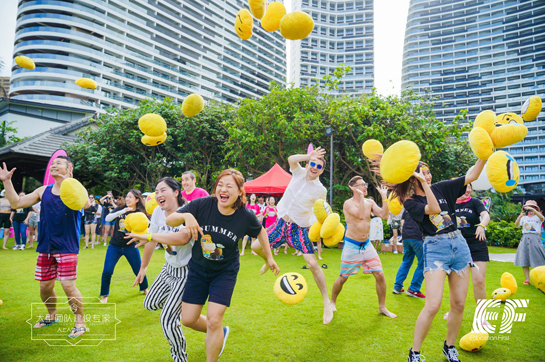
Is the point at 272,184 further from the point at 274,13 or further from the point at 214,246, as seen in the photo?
the point at 214,246

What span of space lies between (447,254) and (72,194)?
12.8ft

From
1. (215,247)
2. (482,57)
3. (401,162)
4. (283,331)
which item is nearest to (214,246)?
(215,247)

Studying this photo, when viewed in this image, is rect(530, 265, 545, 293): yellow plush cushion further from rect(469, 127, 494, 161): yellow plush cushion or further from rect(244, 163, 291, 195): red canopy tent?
rect(244, 163, 291, 195): red canopy tent

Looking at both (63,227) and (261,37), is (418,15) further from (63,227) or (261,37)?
(63,227)

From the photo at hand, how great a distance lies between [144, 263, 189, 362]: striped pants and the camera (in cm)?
272

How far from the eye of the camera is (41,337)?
3549 mm

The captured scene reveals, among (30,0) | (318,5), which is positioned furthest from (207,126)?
(318,5)

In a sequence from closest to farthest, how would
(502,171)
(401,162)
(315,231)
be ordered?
(401,162), (502,171), (315,231)

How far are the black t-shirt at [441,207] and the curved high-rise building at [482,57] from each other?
81828 millimetres

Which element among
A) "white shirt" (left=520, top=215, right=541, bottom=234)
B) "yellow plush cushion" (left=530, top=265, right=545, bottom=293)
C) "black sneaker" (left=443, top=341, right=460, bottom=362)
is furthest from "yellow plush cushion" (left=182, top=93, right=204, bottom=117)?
"white shirt" (left=520, top=215, right=541, bottom=234)

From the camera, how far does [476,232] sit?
4.11 m

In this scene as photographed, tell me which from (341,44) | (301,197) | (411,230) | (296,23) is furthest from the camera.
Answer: (341,44)

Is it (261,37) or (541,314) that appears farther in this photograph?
(261,37)

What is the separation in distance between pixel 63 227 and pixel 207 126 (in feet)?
44.5
